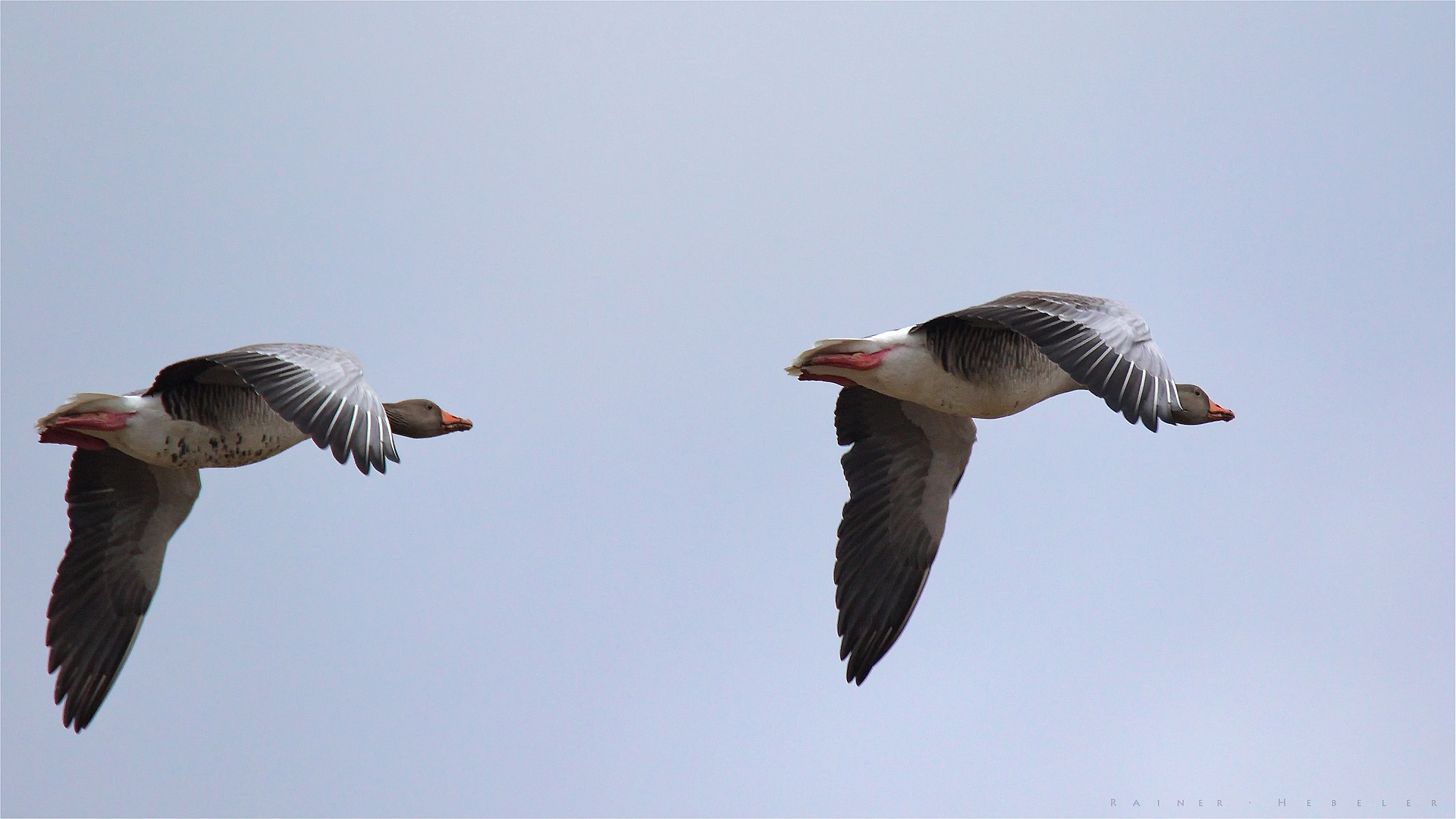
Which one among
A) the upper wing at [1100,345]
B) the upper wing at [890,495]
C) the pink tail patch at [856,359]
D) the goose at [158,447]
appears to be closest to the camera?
the upper wing at [1100,345]

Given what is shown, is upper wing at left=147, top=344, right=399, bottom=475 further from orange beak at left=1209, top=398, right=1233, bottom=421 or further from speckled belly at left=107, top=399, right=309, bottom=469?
orange beak at left=1209, top=398, right=1233, bottom=421

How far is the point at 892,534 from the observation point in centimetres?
1205

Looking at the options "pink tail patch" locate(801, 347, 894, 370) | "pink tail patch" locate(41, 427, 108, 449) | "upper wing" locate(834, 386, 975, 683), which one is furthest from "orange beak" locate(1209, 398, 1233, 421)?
"pink tail patch" locate(41, 427, 108, 449)

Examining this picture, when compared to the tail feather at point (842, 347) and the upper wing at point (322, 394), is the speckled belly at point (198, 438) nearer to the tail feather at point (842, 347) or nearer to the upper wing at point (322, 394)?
the upper wing at point (322, 394)

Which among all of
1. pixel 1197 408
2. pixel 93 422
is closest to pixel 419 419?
pixel 93 422

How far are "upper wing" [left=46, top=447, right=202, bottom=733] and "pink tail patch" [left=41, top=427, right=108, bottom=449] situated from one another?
756 millimetres

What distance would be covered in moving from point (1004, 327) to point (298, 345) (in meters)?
4.99

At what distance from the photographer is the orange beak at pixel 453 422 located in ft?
41.8

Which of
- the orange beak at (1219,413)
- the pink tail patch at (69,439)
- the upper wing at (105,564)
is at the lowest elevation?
the upper wing at (105,564)

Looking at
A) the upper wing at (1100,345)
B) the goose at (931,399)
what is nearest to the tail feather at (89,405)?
the goose at (931,399)

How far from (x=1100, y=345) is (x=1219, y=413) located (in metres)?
3.52

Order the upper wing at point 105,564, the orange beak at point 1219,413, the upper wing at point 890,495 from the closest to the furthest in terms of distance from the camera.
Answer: the upper wing at point 890,495 → the upper wing at point 105,564 → the orange beak at point 1219,413

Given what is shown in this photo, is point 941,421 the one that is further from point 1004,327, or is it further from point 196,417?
point 196,417

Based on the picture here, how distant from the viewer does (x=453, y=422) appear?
12.7 m
